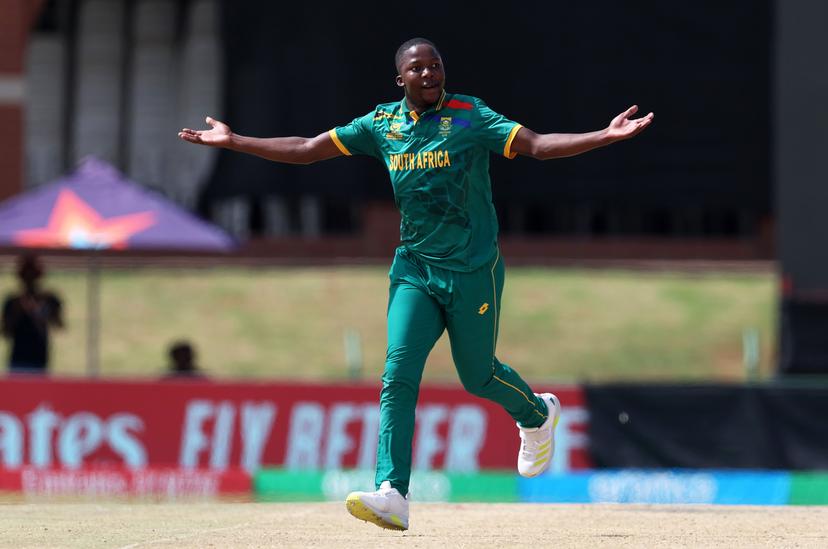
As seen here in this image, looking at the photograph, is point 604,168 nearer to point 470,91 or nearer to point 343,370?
point 470,91

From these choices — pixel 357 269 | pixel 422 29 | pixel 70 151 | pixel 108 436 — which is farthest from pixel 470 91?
pixel 108 436

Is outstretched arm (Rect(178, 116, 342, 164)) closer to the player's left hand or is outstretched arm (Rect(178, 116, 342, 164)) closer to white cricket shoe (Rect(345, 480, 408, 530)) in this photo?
the player's left hand

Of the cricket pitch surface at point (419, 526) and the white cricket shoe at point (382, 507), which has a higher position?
the white cricket shoe at point (382, 507)

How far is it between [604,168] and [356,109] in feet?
14.9

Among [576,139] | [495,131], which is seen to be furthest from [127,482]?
[576,139]

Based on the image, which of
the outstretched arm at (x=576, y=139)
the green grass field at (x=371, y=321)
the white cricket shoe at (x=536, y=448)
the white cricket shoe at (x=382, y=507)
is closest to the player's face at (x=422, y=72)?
the outstretched arm at (x=576, y=139)

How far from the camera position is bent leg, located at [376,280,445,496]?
7.48m

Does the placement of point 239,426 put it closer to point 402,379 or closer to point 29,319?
point 29,319

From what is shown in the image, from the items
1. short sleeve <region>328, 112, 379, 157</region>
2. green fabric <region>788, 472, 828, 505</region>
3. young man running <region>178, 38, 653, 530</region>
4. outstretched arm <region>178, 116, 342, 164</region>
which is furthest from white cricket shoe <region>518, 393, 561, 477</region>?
green fabric <region>788, 472, 828, 505</region>

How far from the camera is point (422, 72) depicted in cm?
744

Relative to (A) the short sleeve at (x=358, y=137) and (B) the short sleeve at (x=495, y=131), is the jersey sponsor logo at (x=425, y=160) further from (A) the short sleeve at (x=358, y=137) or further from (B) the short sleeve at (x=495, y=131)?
(A) the short sleeve at (x=358, y=137)

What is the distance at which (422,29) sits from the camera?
93.3 ft

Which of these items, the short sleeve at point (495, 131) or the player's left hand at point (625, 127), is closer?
the player's left hand at point (625, 127)

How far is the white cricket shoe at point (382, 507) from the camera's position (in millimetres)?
7262
